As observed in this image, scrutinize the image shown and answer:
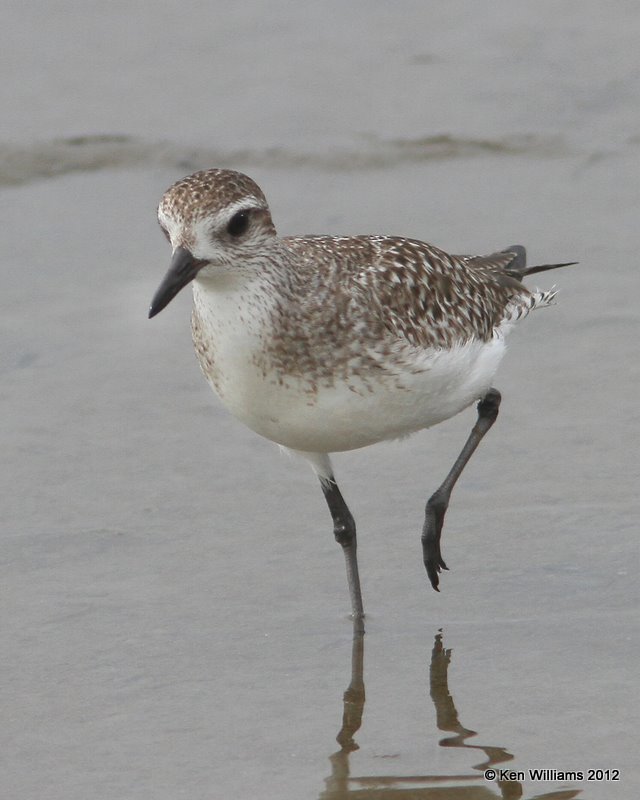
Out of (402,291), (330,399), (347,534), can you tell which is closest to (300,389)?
(330,399)

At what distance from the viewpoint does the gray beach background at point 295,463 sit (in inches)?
240

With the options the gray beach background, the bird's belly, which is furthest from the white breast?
the gray beach background

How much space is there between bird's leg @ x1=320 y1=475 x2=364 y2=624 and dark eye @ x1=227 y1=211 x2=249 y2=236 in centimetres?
156

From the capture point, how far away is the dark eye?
5973mm

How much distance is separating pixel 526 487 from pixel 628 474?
0.52m

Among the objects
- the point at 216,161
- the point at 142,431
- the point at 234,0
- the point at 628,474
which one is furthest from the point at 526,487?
the point at 234,0

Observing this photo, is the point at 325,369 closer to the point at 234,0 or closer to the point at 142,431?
the point at 142,431

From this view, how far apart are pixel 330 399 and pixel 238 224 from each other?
2.71 feet

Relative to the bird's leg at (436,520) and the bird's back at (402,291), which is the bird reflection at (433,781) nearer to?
the bird's leg at (436,520)

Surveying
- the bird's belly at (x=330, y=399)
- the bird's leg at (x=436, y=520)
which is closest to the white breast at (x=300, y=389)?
the bird's belly at (x=330, y=399)

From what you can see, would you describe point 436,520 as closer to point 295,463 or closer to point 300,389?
point 300,389

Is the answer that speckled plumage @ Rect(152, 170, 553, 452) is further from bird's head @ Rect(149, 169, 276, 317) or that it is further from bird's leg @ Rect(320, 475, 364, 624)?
bird's leg @ Rect(320, 475, 364, 624)

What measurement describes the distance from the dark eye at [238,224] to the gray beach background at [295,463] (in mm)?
1858

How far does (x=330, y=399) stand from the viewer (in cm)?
634
